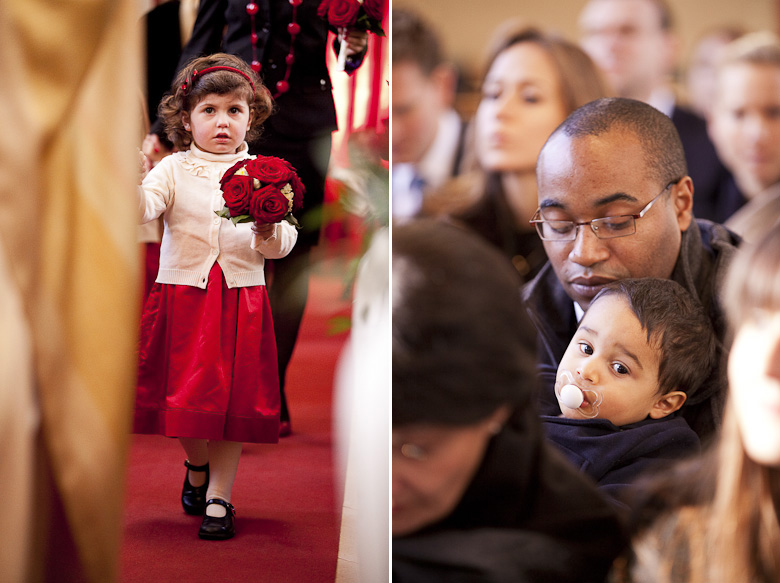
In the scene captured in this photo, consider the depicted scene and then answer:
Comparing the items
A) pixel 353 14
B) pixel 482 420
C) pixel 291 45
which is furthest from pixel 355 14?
pixel 482 420

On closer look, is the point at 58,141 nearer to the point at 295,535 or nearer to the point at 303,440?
the point at 303,440

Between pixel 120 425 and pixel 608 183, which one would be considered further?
pixel 608 183

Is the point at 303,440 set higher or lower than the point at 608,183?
lower

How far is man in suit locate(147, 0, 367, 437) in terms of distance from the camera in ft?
4.23

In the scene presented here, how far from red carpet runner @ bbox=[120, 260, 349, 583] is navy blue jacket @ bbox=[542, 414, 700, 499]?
1.33 ft

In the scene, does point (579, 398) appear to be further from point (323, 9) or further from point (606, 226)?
point (323, 9)

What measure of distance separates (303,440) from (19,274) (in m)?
0.60

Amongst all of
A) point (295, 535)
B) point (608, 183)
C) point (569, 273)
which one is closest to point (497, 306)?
point (569, 273)

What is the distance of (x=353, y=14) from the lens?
128cm

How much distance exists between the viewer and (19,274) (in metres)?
0.89

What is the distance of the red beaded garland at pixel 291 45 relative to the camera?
129 centimetres

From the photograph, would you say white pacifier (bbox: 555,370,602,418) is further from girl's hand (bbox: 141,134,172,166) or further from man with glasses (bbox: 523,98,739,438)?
girl's hand (bbox: 141,134,172,166)

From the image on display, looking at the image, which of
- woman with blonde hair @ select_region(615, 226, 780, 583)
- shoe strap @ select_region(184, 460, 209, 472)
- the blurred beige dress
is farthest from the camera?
shoe strap @ select_region(184, 460, 209, 472)

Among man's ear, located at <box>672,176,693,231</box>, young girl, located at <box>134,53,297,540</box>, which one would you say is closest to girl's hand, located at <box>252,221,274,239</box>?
young girl, located at <box>134,53,297,540</box>
